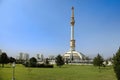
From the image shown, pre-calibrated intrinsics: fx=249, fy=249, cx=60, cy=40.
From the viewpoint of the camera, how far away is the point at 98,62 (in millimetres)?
84875

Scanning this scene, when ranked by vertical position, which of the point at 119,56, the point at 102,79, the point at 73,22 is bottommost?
the point at 102,79

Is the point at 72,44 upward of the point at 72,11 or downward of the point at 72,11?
downward

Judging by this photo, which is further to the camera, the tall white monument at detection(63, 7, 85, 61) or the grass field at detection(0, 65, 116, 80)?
the tall white monument at detection(63, 7, 85, 61)

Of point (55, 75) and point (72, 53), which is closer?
point (55, 75)

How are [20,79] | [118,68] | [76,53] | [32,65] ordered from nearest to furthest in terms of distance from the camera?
[118,68], [20,79], [32,65], [76,53]

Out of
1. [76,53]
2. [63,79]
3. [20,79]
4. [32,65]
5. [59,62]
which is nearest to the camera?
[20,79]

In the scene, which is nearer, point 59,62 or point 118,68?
point 118,68

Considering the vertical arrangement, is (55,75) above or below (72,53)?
below

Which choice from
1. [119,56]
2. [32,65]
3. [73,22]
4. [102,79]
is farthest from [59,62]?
[73,22]

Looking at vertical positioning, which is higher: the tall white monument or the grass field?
the tall white monument

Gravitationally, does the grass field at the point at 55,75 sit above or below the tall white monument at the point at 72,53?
below

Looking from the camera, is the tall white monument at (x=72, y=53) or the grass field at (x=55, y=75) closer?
the grass field at (x=55, y=75)

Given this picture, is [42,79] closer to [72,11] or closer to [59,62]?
[59,62]

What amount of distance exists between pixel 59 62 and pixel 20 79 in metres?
55.5
